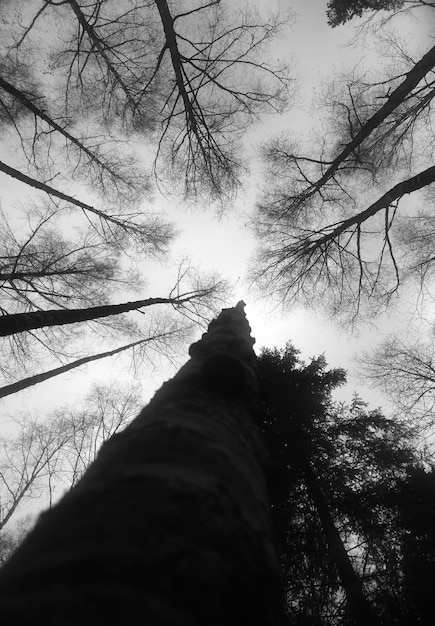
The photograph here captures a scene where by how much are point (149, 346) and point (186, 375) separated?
9126mm

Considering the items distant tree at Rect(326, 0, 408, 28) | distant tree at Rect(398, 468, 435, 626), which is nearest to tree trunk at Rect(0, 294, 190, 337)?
distant tree at Rect(398, 468, 435, 626)

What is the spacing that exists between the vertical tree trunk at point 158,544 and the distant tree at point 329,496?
385 centimetres

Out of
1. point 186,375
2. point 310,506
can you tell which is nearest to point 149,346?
point 310,506

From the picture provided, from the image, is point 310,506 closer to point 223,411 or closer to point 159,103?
point 223,411

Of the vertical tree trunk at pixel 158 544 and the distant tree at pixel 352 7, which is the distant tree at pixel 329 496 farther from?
the distant tree at pixel 352 7

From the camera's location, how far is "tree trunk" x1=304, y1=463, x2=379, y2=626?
4.25 meters

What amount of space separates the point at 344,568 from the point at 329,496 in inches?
45.5

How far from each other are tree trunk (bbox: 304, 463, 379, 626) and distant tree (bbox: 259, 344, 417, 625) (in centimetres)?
1

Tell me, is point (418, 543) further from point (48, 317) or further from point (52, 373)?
point (52, 373)

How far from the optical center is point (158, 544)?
1.70ft

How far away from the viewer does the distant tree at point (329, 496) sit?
15.6 ft

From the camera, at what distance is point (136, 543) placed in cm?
51

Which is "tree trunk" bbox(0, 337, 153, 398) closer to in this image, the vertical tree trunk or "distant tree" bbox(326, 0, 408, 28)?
the vertical tree trunk

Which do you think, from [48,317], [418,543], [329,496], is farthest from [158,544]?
[418,543]
